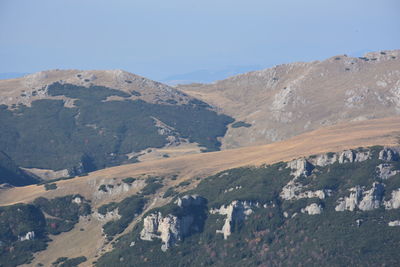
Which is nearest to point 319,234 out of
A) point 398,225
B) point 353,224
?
point 353,224

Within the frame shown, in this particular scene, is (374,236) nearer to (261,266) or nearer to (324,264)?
(324,264)

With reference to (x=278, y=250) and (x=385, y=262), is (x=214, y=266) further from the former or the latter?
(x=385, y=262)

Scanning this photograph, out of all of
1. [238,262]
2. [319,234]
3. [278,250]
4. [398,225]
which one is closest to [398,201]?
[398,225]

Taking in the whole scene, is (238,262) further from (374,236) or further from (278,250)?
(374,236)

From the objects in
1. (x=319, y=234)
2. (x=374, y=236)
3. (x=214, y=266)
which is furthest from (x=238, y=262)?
(x=374, y=236)

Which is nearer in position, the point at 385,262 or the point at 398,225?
the point at 385,262

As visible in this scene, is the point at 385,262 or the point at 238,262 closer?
the point at 385,262

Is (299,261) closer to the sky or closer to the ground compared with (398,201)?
closer to the ground
